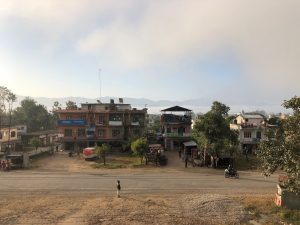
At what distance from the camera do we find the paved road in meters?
38.9

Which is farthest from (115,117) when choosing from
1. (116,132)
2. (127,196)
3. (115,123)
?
(127,196)

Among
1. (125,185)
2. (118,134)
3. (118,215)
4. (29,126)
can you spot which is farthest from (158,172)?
(29,126)

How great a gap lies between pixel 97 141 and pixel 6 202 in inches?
1612

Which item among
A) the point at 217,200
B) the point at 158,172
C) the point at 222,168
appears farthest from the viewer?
the point at 222,168

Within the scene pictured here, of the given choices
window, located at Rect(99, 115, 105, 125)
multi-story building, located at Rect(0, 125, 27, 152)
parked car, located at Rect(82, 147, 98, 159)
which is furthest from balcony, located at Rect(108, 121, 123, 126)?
multi-story building, located at Rect(0, 125, 27, 152)

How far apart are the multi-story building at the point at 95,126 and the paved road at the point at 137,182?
24847 millimetres

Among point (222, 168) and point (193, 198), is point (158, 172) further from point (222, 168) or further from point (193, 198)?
point (193, 198)

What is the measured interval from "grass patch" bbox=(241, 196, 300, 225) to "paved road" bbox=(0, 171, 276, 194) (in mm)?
4724

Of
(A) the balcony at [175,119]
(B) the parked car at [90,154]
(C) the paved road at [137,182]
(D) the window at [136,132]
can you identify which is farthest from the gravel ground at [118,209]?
(D) the window at [136,132]

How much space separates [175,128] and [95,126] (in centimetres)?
1591

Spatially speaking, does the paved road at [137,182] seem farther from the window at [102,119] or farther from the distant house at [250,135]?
the distant house at [250,135]

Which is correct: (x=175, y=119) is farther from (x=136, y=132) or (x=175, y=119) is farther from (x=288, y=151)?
(x=288, y=151)

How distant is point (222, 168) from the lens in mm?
55812

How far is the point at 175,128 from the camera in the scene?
77.4 meters
